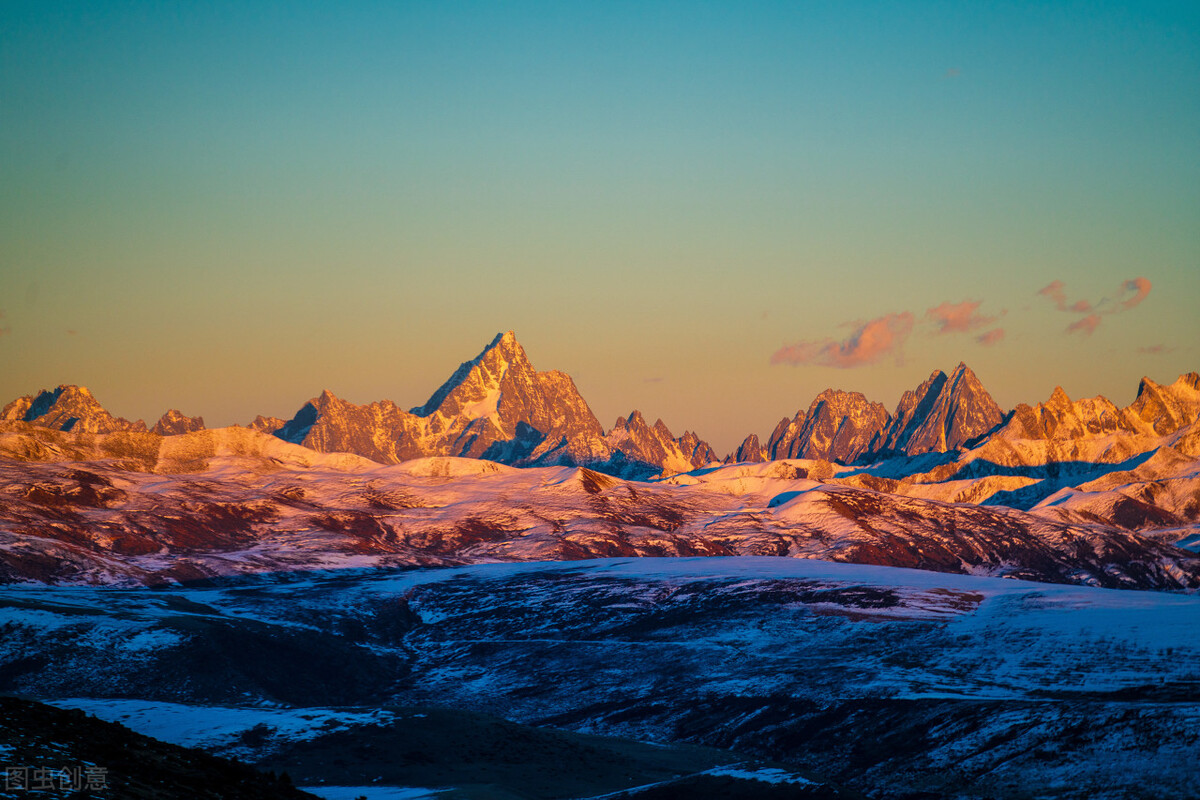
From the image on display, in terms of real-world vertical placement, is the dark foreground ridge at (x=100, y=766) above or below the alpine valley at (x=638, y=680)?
above

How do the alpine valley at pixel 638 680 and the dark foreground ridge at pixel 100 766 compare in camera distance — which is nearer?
the dark foreground ridge at pixel 100 766

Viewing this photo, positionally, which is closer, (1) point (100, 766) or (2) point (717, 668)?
→ (1) point (100, 766)

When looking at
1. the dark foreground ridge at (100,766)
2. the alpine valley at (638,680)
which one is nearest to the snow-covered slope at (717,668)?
the alpine valley at (638,680)

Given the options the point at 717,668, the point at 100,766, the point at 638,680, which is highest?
the point at 100,766

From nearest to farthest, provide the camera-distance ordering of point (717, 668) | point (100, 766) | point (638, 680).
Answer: point (100, 766), point (638, 680), point (717, 668)

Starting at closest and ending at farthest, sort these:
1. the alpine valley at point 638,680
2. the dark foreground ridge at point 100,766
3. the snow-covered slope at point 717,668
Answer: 1. the dark foreground ridge at point 100,766
2. the alpine valley at point 638,680
3. the snow-covered slope at point 717,668

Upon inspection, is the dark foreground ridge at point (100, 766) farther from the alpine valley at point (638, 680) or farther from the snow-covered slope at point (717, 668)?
the snow-covered slope at point (717, 668)

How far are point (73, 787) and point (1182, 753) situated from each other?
68248 millimetres

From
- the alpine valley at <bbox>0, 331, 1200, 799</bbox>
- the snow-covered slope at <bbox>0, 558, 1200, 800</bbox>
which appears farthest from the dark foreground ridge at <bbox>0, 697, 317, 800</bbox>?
the snow-covered slope at <bbox>0, 558, 1200, 800</bbox>

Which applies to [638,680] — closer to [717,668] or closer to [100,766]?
[717,668]

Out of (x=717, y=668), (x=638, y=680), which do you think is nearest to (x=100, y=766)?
(x=638, y=680)

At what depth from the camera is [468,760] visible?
79125 millimetres

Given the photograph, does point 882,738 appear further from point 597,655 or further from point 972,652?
point 597,655

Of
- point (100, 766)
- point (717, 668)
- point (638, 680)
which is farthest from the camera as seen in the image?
point (717, 668)
